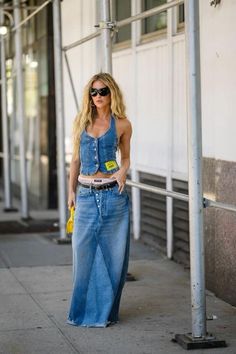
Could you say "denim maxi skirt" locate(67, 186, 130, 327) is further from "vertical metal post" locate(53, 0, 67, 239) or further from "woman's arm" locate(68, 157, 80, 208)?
"vertical metal post" locate(53, 0, 67, 239)

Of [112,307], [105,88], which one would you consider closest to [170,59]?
[105,88]

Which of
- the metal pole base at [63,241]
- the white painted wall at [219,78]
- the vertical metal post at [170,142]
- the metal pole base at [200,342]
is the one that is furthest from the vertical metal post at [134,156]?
the metal pole base at [200,342]

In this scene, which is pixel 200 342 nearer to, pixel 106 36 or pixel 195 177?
pixel 195 177

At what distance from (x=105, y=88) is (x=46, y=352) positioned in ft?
6.60

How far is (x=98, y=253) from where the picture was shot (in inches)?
271

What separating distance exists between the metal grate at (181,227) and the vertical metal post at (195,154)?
3.13m

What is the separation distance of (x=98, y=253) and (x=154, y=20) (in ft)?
14.3

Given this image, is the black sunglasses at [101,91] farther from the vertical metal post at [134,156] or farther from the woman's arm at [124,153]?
the vertical metal post at [134,156]

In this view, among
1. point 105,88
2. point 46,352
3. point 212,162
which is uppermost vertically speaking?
point 105,88

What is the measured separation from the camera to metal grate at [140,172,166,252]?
402 inches

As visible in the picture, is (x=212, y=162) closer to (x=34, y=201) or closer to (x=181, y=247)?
(x=181, y=247)

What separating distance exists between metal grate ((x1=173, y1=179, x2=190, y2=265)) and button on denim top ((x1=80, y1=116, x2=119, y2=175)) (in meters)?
2.54

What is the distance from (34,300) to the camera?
7.93 m

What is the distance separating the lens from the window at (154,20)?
33.1 feet
